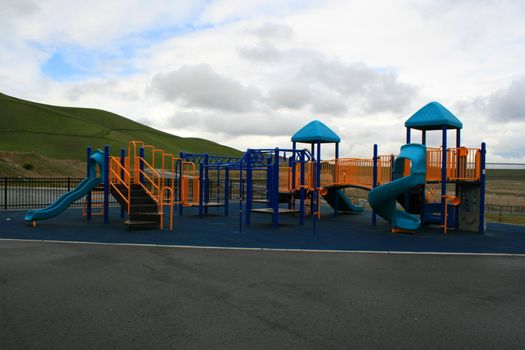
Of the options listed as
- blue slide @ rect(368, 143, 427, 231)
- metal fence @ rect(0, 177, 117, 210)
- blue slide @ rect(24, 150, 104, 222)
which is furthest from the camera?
metal fence @ rect(0, 177, 117, 210)

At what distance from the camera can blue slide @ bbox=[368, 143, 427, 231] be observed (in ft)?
45.1

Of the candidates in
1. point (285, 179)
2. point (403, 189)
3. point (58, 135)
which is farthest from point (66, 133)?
point (403, 189)

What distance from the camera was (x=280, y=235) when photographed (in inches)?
510

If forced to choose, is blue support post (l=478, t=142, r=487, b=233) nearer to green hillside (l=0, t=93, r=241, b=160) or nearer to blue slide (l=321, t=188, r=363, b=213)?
blue slide (l=321, t=188, r=363, b=213)

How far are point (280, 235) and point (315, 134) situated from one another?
23.6 ft

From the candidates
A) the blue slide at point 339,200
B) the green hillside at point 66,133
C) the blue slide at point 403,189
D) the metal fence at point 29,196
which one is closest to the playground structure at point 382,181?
the blue slide at point 403,189

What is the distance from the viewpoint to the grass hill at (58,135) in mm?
→ 66513

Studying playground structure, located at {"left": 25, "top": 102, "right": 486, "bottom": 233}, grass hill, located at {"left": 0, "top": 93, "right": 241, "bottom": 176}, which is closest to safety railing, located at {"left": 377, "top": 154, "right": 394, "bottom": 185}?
playground structure, located at {"left": 25, "top": 102, "right": 486, "bottom": 233}

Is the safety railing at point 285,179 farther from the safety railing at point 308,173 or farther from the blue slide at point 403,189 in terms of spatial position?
the blue slide at point 403,189

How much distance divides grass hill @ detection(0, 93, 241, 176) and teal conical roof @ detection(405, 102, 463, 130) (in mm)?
47486

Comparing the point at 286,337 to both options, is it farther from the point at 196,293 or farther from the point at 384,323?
the point at 196,293

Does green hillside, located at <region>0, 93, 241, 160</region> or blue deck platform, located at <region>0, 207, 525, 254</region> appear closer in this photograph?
blue deck platform, located at <region>0, 207, 525, 254</region>

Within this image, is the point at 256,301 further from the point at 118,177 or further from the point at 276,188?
the point at 118,177

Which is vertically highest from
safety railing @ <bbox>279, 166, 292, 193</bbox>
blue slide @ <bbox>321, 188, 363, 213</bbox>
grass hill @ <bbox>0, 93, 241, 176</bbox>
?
grass hill @ <bbox>0, 93, 241, 176</bbox>
